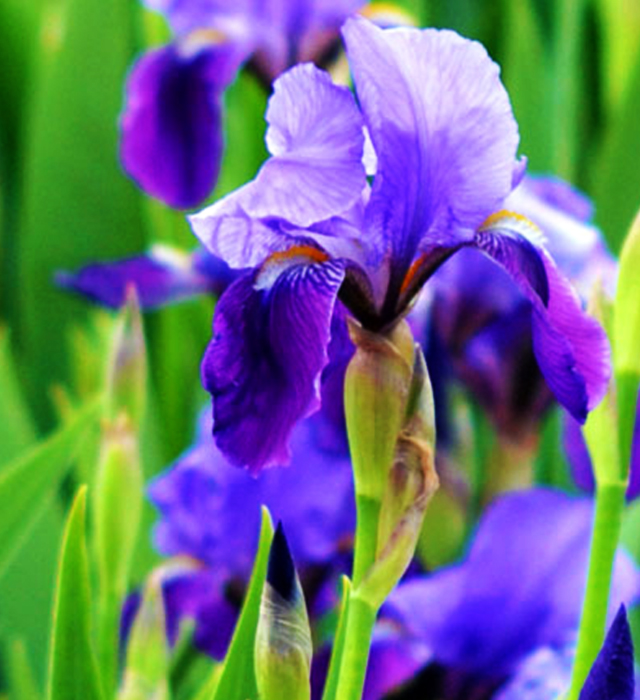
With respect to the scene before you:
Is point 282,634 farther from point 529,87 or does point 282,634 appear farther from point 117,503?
point 529,87

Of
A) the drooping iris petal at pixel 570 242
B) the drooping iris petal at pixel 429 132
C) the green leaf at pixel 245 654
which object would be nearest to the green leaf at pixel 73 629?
the green leaf at pixel 245 654

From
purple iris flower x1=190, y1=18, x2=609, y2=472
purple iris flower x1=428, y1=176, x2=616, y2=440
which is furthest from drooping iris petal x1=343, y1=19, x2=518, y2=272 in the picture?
purple iris flower x1=428, y1=176, x2=616, y2=440

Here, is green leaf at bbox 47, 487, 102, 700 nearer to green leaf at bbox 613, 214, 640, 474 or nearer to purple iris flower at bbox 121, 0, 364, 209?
green leaf at bbox 613, 214, 640, 474

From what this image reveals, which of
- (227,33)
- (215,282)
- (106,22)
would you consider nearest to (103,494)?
(215,282)

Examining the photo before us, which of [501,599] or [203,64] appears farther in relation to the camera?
[203,64]

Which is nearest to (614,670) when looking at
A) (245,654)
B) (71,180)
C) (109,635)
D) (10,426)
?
(245,654)

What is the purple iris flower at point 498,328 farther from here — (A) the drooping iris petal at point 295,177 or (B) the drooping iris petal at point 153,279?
(A) the drooping iris petal at point 295,177

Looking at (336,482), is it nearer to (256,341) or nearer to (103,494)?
(103,494)
